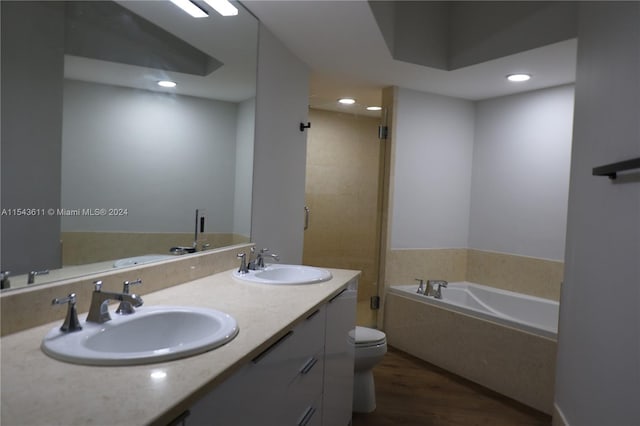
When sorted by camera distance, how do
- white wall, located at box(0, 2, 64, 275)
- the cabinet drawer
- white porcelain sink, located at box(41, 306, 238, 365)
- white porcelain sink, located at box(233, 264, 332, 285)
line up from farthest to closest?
white porcelain sink, located at box(233, 264, 332, 285) < the cabinet drawer < white wall, located at box(0, 2, 64, 275) < white porcelain sink, located at box(41, 306, 238, 365)

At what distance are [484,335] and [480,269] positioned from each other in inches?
42.0

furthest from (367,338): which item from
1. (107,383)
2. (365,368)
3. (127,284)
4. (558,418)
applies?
(107,383)

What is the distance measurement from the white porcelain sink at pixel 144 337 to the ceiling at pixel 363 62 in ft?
5.22

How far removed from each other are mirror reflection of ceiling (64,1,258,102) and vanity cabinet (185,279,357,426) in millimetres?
1016

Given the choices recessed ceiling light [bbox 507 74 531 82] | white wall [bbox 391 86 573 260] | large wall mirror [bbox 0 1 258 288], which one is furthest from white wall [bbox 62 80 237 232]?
recessed ceiling light [bbox 507 74 531 82]

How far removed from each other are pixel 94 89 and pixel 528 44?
8.17ft

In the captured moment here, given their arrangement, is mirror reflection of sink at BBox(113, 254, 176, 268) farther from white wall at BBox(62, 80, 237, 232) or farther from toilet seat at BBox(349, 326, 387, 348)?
toilet seat at BBox(349, 326, 387, 348)

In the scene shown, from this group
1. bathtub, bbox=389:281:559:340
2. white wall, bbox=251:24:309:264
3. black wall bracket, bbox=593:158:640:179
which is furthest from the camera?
bathtub, bbox=389:281:559:340

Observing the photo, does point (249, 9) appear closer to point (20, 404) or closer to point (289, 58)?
point (289, 58)

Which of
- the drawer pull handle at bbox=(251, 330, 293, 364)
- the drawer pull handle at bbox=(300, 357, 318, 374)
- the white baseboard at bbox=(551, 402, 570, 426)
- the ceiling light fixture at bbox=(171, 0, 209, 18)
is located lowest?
the white baseboard at bbox=(551, 402, 570, 426)

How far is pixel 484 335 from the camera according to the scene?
118 inches

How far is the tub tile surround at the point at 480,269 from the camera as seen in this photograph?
3.47 meters

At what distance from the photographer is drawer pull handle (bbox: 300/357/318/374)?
1597 millimetres

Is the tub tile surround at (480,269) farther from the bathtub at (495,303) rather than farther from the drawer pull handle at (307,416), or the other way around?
the drawer pull handle at (307,416)
